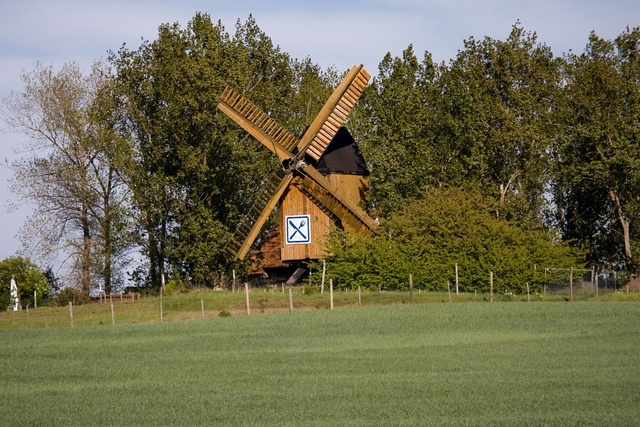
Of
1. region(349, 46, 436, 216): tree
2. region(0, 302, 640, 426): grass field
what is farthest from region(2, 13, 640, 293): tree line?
region(0, 302, 640, 426): grass field

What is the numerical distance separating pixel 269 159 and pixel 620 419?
161 feet

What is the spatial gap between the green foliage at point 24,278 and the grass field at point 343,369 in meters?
27.2

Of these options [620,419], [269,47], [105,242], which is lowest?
[620,419]

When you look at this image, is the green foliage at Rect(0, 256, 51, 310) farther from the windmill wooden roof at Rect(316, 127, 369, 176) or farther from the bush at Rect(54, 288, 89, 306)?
the windmill wooden roof at Rect(316, 127, 369, 176)

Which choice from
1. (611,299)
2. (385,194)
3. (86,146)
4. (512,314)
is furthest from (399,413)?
(86,146)

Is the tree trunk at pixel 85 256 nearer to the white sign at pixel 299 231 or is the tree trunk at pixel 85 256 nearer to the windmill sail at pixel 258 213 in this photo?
the windmill sail at pixel 258 213

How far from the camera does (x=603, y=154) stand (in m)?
73.4

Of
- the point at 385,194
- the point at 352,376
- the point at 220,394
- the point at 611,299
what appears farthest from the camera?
the point at 385,194

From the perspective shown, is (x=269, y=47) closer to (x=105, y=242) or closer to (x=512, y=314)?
(x=105, y=242)

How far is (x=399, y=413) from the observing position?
26.9 metres

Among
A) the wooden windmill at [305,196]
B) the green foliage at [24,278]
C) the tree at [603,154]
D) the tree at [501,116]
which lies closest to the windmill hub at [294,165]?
the wooden windmill at [305,196]

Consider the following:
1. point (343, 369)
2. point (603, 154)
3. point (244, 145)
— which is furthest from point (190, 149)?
point (343, 369)

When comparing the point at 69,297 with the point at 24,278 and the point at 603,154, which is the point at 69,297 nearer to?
the point at 24,278

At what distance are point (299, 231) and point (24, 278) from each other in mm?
21656
